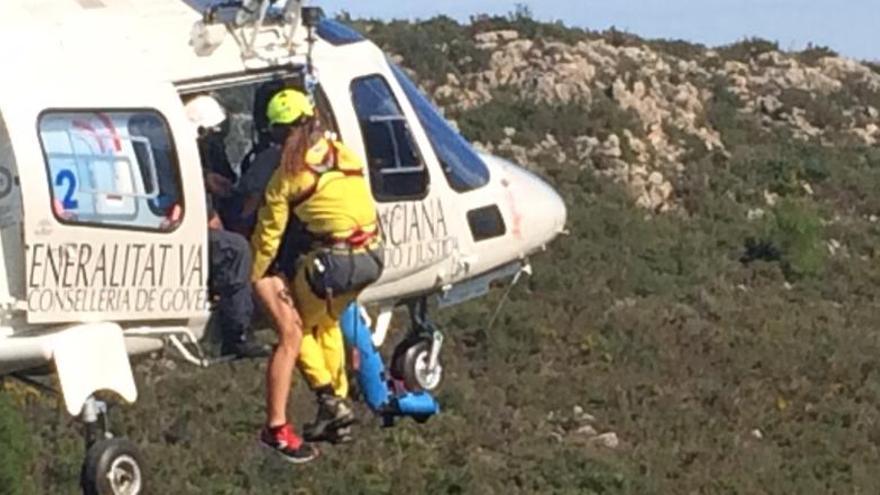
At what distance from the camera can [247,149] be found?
50.9 ft

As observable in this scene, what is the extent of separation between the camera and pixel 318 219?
14.8 metres

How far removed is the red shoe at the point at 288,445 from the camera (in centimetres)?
1491

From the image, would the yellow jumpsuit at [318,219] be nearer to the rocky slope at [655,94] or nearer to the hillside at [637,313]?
the hillside at [637,313]

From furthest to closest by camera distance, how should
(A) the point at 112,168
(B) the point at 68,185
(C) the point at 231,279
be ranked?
(C) the point at 231,279 < (A) the point at 112,168 < (B) the point at 68,185

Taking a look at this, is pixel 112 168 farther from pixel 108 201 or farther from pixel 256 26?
pixel 256 26

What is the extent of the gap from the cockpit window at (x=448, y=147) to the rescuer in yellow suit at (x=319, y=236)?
1.48m

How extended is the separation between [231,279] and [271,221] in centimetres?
35

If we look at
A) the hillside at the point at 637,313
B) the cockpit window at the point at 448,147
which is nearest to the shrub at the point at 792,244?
the hillside at the point at 637,313

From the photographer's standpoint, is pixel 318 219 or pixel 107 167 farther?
pixel 318 219

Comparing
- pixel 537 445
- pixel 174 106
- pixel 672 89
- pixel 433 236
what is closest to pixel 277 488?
pixel 537 445

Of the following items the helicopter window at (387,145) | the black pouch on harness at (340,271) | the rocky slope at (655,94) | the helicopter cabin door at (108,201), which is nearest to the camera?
the helicopter cabin door at (108,201)

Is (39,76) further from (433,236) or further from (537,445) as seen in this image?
(537,445)

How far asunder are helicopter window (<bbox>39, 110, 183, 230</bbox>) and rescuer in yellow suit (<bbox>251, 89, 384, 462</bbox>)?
599 mm

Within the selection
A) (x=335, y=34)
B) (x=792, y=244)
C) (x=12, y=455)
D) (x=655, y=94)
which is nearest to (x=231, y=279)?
(x=335, y=34)
